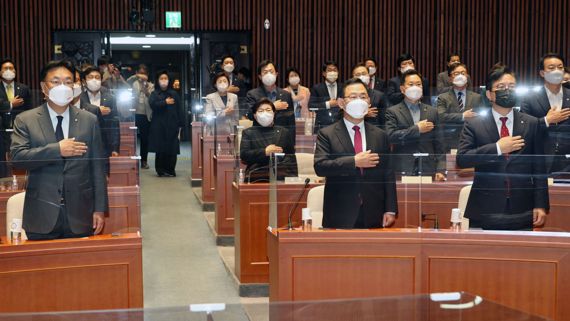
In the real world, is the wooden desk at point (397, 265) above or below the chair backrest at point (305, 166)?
below

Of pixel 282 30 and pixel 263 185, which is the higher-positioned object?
pixel 282 30

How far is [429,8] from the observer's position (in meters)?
15.5

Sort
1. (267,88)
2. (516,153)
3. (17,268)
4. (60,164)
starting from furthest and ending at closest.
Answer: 1. (267,88)
2. (516,153)
3. (60,164)
4. (17,268)

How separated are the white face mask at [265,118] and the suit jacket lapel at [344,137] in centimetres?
203

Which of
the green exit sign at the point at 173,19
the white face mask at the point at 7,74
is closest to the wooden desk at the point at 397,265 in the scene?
the white face mask at the point at 7,74

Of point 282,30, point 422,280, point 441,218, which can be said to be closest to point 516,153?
point 441,218

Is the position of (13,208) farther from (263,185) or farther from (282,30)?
(282,30)

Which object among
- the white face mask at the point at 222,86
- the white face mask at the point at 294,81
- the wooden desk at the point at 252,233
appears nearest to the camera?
the wooden desk at the point at 252,233

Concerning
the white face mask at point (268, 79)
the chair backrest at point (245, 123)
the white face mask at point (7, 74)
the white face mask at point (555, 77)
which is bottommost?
the chair backrest at point (245, 123)

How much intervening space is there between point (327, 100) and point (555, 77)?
12.0 ft

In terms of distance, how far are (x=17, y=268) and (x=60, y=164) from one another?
2.03 ft

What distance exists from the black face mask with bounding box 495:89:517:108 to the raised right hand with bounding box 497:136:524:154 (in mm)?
252

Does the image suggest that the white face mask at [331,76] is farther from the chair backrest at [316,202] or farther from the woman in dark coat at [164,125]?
the chair backrest at [316,202]

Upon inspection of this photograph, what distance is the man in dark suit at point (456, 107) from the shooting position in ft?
25.7
